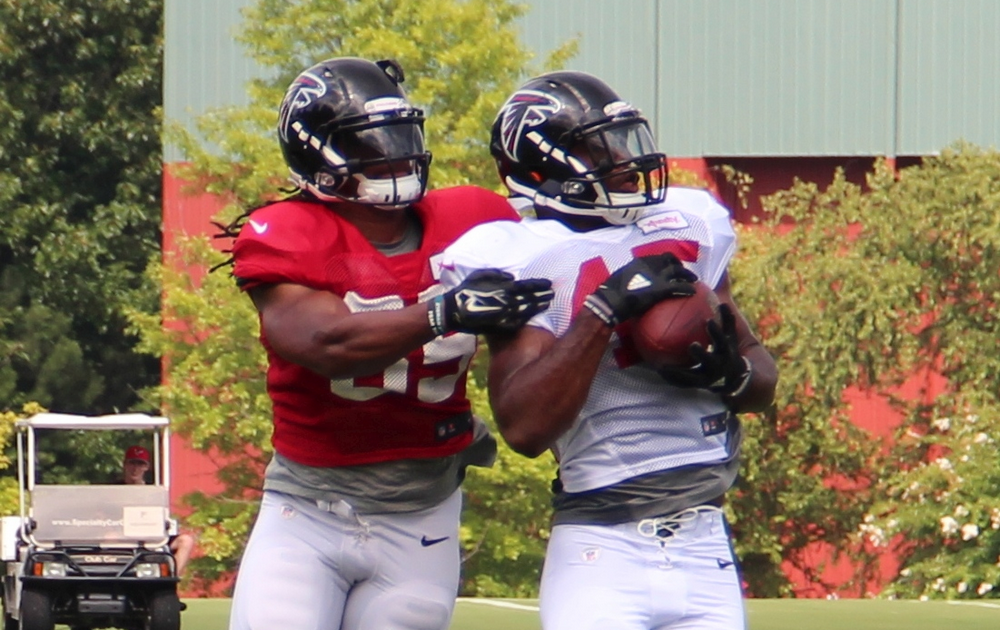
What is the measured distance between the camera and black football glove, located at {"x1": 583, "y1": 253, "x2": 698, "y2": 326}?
3.29 m

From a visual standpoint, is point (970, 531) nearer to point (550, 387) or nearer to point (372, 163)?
point (372, 163)

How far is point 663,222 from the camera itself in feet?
11.6

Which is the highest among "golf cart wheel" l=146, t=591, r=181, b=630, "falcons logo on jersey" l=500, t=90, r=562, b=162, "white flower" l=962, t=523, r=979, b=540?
"falcons logo on jersey" l=500, t=90, r=562, b=162

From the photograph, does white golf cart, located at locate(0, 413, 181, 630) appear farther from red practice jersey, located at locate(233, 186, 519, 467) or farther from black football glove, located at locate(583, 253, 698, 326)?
black football glove, located at locate(583, 253, 698, 326)

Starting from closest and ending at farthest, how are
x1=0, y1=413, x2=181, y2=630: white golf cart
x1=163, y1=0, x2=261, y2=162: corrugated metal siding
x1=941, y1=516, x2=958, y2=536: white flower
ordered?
x1=0, y1=413, x2=181, y2=630: white golf cart → x1=941, y1=516, x2=958, y2=536: white flower → x1=163, y1=0, x2=261, y2=162: corrugated metal siding

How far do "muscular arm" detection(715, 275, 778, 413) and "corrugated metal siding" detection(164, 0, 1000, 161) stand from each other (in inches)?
915

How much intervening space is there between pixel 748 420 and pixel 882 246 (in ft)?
8.92

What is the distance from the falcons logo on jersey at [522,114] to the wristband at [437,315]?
36 centimetres

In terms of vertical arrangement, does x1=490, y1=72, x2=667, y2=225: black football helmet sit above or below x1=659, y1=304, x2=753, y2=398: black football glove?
above

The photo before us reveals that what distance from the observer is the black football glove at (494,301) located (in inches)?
130

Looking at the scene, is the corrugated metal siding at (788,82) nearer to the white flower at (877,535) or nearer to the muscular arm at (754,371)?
the white flower at (877,535)

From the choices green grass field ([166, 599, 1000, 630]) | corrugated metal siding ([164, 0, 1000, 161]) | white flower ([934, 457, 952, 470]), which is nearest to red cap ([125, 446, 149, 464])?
green grass field ([166, 599, 1000, 630])

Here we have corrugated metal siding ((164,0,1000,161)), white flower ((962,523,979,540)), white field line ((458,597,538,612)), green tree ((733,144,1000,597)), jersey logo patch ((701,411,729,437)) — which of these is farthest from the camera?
corrugated metal siding ((164,0,1000,161))

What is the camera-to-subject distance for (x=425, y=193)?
392cm
